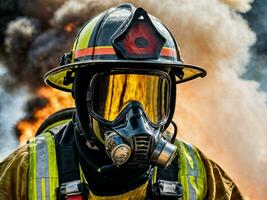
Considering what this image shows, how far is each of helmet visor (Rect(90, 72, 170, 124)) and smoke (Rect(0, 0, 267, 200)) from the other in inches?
387

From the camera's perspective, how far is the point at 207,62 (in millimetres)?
16141

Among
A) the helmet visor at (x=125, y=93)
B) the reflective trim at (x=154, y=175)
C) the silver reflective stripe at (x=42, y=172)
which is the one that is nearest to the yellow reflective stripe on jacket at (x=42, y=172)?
the silver reflective stripe at (x=42, y=172)

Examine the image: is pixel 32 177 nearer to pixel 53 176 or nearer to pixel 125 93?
pixel 53 176

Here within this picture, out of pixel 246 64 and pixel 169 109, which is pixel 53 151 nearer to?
pixel 169 109

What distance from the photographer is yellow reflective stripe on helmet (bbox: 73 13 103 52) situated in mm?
3679

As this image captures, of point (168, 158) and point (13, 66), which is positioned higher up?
point (13, 66)

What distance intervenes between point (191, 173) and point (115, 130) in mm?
595

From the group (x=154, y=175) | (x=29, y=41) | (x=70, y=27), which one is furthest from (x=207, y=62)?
(x=154, y=175)

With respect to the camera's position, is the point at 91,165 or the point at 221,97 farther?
the point at 221,97

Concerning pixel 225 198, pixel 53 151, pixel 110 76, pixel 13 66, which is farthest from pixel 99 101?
pixel 13 66

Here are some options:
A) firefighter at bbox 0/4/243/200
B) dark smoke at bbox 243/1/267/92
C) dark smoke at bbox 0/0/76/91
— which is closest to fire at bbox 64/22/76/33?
dark smoke at bbox 0/0/76/91

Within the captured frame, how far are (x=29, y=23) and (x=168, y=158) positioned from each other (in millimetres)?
20245

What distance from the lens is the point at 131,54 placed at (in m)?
3.40

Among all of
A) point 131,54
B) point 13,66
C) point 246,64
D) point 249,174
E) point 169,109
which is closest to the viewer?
point 131,54
